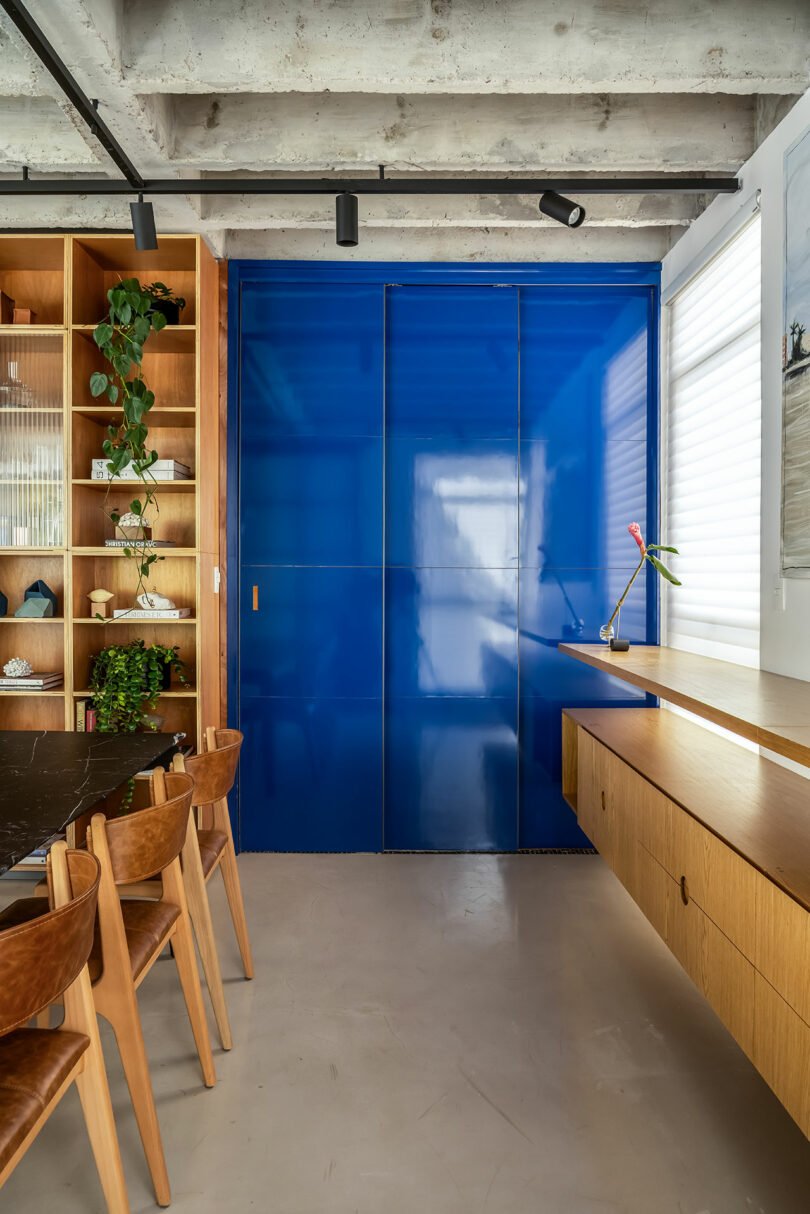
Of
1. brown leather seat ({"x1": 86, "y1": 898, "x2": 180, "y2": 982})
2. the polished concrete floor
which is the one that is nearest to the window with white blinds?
the polished concrete floor

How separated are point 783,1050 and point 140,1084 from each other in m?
1.41

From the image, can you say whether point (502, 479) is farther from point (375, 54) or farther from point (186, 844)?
point (186, 844)

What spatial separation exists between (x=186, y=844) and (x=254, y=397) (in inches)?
97.4

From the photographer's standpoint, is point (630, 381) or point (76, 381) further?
point (630, 381)

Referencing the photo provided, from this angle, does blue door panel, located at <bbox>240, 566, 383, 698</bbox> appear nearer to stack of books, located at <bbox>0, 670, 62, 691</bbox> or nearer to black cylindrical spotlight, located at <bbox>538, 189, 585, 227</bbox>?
stack of books, located at <bbox>0, 670, 62, 691</bbox>

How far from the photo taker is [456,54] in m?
2.30

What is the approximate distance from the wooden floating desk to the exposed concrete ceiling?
1990 millimetres

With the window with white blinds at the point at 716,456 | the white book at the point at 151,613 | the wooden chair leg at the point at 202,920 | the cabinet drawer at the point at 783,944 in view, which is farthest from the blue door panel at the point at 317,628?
the cabinet drawer at the point at 783,944

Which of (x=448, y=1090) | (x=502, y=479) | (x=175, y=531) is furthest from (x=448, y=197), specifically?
(x=448, y=1090)

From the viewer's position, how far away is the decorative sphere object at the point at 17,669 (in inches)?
137

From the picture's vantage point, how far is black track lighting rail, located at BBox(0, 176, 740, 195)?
9.32ft

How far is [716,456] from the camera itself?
126 inches

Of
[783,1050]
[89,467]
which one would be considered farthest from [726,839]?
[89,467]

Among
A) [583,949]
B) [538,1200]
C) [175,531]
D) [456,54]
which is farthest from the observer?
[175,531]
